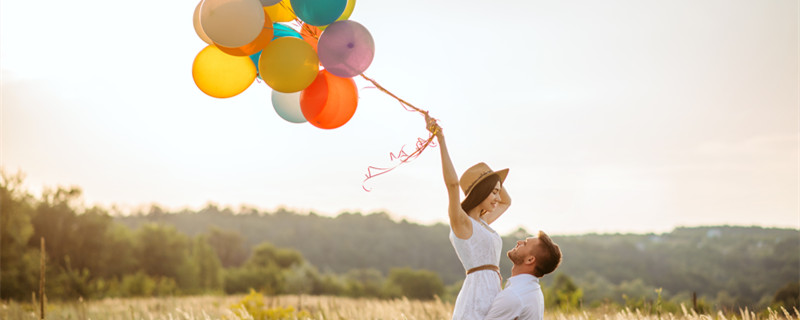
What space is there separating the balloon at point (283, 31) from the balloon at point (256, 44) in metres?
0.10

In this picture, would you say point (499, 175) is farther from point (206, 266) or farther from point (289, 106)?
point (206, 266)

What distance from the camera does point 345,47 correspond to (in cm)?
423

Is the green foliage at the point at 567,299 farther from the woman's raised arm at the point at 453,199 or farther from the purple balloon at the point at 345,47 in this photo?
the purple balloon at the point at 345,47

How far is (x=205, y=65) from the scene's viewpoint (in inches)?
184

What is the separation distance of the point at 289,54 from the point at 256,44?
1.06 feet

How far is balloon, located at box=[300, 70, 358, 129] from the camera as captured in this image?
4676 mm

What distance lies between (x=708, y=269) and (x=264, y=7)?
58935 mm

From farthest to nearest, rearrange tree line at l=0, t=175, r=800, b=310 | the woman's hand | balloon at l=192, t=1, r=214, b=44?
tree line at l=0, t=175, r=800, b=310
balloon at l=192, t=1, r=214, b=44
the woman's hand

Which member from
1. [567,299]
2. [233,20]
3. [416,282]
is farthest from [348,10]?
[416,282]


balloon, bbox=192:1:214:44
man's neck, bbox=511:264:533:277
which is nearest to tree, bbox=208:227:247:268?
balloon, bbox=192:1:214:44

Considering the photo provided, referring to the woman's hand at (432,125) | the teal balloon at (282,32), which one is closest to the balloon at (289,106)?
the teal balloon at (282,32)

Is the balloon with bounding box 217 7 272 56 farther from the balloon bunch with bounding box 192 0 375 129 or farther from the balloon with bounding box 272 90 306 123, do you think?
the balloon with bounding box 272 90 306 123

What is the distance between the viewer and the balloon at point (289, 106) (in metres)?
5.01

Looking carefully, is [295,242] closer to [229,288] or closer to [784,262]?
[229,288]
